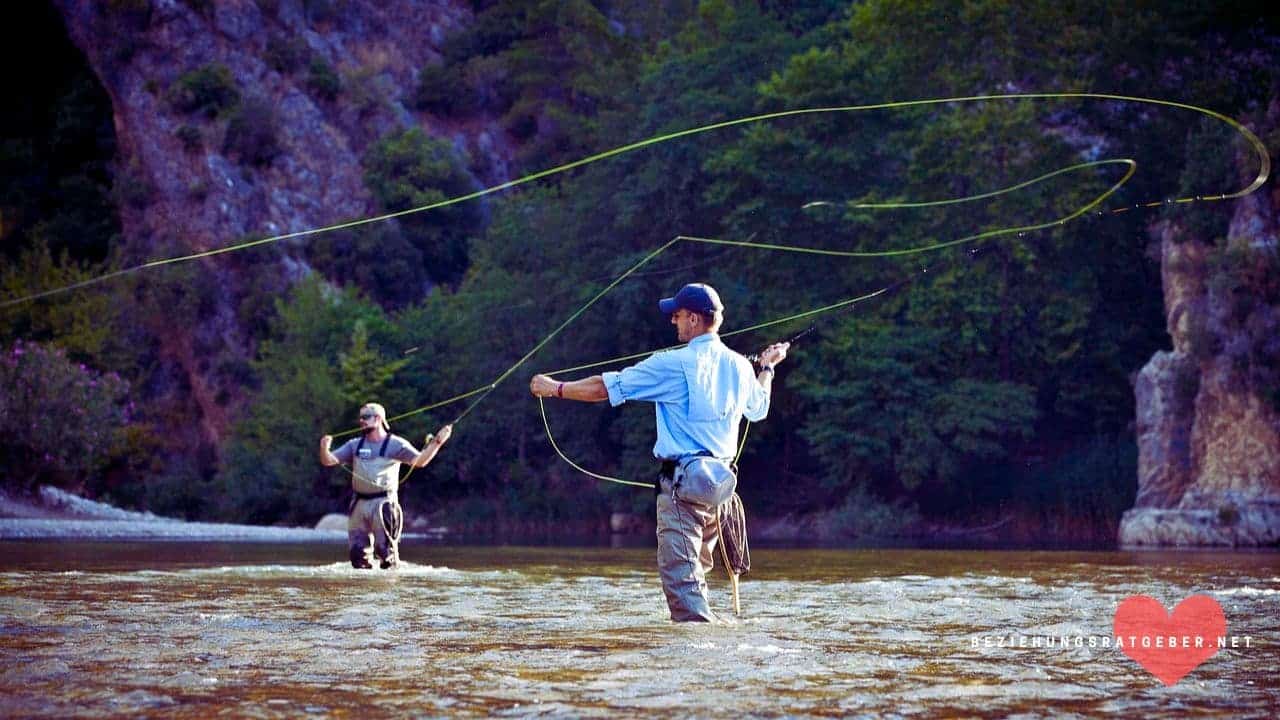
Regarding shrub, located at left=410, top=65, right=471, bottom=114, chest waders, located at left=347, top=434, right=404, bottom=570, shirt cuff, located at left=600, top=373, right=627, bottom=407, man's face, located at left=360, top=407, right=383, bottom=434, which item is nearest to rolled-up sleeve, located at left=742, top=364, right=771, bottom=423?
shirt cuff, located at left=600, top=373, right=627, bottom=407

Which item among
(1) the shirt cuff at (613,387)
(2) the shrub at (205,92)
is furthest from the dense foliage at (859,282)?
(1) the shirt cuff at (613,387)

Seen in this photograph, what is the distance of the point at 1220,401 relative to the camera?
Answer: 1177 inches

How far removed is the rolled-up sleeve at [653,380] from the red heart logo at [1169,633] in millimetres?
2767

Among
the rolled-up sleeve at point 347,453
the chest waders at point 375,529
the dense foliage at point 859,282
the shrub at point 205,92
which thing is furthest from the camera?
the shrub at point 205,92

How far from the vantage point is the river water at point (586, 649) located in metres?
5.62

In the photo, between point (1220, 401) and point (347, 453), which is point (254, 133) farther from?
→ point (347, 453)

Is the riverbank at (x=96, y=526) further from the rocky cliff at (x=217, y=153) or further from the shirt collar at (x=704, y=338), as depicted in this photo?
the shirt collar at (x=704, y=338)

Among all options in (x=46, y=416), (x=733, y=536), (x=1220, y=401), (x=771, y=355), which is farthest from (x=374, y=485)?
(x=46, y=416)

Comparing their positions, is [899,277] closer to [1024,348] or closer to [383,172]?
[1024,348]

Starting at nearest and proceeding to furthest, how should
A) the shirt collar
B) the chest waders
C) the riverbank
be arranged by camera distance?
the shirt collar < the chest waders < the riverbank

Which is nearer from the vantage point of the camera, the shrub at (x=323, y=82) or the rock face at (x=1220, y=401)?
the rock face at (x=1220, y=401)

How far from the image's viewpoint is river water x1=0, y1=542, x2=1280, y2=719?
5621 millimetres

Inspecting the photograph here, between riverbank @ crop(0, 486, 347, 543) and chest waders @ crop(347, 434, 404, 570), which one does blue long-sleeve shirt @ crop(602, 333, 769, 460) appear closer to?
chest waders @ crop(347, 434, 404, 570)

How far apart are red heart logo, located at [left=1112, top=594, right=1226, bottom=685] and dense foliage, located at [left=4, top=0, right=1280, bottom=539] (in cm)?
2209
